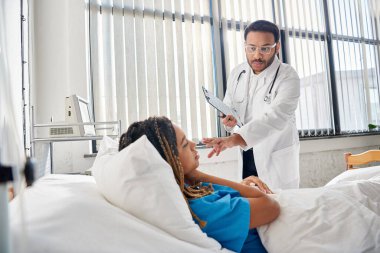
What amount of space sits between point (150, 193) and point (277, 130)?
125 centimetres

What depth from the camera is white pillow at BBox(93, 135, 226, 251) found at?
0.74 meters

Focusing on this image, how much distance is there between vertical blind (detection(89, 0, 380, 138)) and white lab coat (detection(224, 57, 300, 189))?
3.01 feet

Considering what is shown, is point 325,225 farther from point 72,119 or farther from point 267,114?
point 72,119

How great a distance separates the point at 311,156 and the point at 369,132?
99 centimetres

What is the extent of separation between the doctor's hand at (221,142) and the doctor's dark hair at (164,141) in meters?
0.54

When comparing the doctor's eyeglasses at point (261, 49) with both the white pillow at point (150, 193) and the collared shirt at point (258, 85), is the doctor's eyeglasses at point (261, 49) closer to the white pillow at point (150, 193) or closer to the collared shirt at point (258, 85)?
the collared shirt at point (258, 85)

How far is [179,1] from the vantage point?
9.15 ft

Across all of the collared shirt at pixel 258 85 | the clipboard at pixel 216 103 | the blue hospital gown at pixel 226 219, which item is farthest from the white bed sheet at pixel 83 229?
the collared shirt at pixel 258 85

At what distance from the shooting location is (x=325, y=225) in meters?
0.94

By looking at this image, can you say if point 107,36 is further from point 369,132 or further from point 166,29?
point 369,132

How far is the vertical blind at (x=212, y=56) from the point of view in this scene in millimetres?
2527

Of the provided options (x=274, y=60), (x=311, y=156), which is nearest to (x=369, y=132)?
(x=311, y=156)

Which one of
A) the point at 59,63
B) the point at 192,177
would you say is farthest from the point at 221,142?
the point at 59,63

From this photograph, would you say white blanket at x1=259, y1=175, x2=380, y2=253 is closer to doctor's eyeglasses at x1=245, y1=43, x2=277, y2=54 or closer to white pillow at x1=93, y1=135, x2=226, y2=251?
white pillow at x1=93, y1=135, x2=226, y2=251
